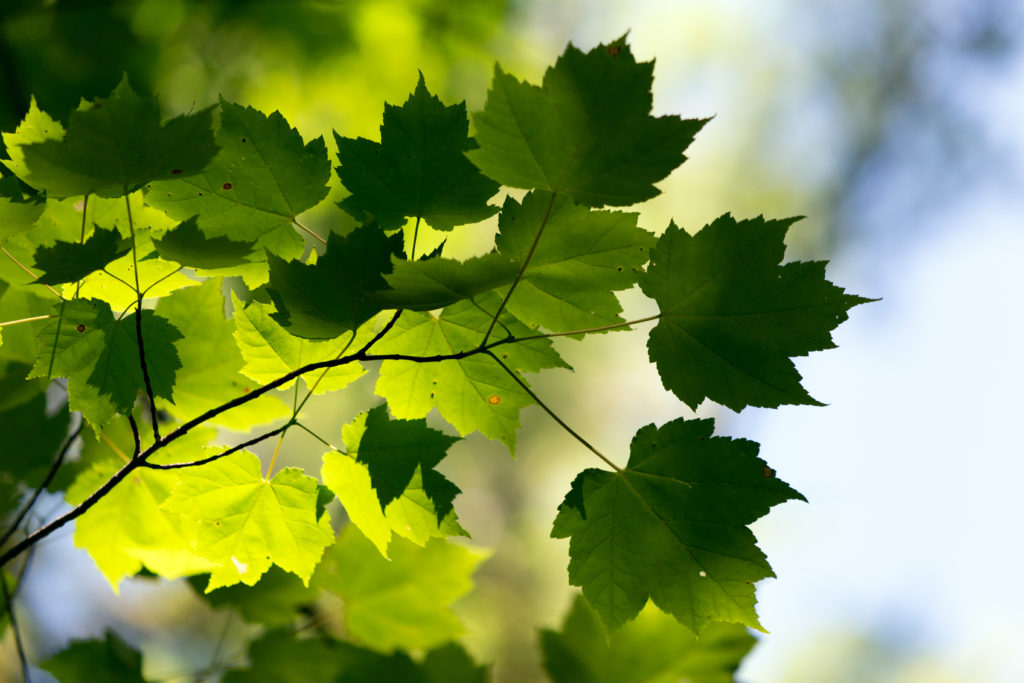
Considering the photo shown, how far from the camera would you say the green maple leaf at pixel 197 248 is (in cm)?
66

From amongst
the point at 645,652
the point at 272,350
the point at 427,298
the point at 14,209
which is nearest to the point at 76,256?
the point at 14,209

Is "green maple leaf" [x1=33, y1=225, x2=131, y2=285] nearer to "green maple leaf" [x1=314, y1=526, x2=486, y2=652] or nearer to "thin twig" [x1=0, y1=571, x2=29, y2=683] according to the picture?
"thin twig" [x1=0, y1=571, x2=29, y2=683]

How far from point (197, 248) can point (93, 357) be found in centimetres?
20

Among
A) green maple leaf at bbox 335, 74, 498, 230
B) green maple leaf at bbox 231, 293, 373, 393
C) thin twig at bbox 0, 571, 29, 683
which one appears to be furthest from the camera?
thin twig at bbox 0, 571, 29, 683

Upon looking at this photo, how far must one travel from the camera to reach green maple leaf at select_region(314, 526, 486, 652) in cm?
132

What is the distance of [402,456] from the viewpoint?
0.75m

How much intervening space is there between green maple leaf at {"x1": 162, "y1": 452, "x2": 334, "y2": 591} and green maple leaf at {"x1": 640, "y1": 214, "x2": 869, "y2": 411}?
43cm

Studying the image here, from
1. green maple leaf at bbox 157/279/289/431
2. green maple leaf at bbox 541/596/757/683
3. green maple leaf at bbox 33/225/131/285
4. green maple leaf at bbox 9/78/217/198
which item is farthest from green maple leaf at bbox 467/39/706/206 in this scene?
green maple leaf at bbox 541/596/757/683

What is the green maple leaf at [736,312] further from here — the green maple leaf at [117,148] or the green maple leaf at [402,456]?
the green maple leaf at [117,148]

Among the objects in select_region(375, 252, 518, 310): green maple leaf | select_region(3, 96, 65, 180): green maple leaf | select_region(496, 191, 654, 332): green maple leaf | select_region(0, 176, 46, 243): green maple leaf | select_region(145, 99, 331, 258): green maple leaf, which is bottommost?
select_region(375, 252, 518, 310): green maple leaf

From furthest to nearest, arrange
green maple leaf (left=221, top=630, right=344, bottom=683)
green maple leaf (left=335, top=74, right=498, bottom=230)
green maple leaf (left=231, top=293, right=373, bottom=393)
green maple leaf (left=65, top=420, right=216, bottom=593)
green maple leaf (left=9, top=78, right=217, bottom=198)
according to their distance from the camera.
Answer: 1. green maple leaf (left=221, top=630, right=344, bottom=683)
2. green maple leaf (left=65, top=420, right=216, bottom=593)
3. green maple leaf (left=231, top=293, right=373, bottom=393)
4. green maple leaf (left=335, top=74, right=498, bottom=230)
5. green maple leaf (left=9, top=78, right=217, bottom=198)

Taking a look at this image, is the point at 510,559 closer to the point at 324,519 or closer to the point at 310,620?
the point at 310,620

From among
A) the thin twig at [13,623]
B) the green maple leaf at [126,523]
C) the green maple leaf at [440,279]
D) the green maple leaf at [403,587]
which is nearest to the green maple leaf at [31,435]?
the green maple leaf at [126,523]

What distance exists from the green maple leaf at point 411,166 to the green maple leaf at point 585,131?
66mm
